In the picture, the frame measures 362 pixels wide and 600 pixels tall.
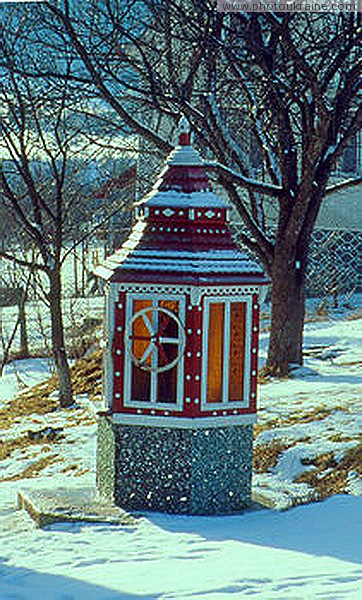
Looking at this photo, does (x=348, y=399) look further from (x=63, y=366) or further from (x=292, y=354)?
(x=63, y=366)

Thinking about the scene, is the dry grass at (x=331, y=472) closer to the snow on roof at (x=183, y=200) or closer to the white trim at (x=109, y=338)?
the white trim at (x=109, y=338)

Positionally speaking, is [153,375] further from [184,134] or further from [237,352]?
[184,134]

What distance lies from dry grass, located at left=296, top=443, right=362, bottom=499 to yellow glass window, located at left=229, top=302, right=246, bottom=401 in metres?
1.17

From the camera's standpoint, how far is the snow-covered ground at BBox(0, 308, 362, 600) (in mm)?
6453

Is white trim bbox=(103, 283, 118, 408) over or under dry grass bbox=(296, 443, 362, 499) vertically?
over

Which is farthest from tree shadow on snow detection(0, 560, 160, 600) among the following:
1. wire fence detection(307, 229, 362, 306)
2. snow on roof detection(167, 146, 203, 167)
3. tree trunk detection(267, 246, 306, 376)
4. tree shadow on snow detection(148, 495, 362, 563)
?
wire fence detection(307, 229, 362, 306)

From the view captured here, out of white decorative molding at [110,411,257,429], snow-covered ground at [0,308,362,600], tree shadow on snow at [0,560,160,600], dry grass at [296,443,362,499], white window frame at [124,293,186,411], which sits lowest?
tree shadow on snow at [0,560,160,600]

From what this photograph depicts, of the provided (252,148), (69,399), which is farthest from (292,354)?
(252,148)

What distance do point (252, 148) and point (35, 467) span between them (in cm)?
1121

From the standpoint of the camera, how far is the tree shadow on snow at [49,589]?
639 cm

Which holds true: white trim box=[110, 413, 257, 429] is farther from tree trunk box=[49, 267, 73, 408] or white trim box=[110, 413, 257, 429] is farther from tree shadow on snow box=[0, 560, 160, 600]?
tree trunk box=[49, 267, 73, 408]

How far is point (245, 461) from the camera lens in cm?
852

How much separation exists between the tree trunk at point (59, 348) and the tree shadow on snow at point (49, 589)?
7036mm

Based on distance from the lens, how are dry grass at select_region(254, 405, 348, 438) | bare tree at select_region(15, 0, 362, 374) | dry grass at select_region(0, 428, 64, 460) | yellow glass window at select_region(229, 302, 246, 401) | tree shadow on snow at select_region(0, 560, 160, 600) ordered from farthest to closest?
bare tree at select_region(15, 0, 362, 374)
dry grass at select_region(0, 428, 64, 460)
dry grass at select_region(254, 405, 348, 438)
yellow glass window at select_region(229, 302, 246, 401)
tree shadow on snow at select_region(0, 560, 160, 600)
